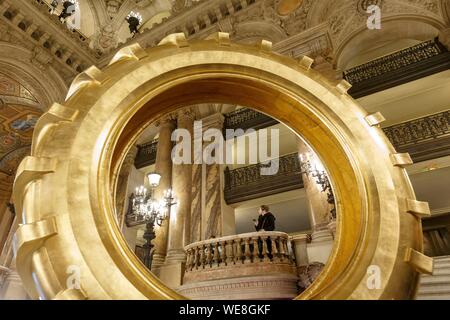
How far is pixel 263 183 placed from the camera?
8867 millimetres

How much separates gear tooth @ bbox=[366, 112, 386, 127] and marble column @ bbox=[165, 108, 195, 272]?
6.32 meters

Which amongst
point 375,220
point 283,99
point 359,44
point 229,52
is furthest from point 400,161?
point 359,44

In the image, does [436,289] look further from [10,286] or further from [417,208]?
[10,286]

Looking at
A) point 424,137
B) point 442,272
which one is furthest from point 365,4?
point 442,272

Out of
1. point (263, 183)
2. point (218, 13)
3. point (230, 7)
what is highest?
point (230, 7)

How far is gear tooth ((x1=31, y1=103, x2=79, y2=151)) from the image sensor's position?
1.59 feet

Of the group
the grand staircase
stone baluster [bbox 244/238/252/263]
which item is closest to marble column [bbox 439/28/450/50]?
the grand staircase

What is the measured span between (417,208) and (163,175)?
7928mm

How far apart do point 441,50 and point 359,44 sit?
1897mm

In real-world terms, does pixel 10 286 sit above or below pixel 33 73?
below

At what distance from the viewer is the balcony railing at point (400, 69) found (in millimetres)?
6953

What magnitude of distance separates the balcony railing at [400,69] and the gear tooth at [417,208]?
793 cm

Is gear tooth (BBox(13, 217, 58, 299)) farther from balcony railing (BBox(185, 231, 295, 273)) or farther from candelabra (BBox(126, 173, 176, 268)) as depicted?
candelabra (BBox(126, 173, 176, 268))
